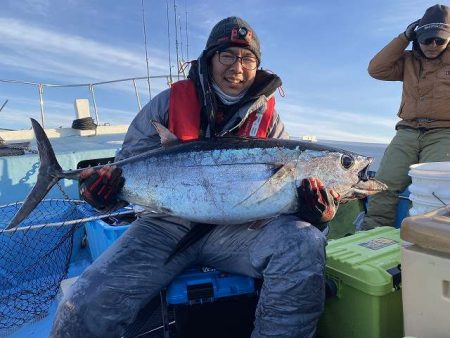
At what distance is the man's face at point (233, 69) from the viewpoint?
281cm

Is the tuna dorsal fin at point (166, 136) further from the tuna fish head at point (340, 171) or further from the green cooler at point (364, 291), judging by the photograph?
the green cooler at point (364, 291)

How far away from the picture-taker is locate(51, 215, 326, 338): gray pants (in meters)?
1.96

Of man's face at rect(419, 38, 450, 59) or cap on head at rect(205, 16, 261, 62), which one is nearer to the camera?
cap on head at rect(205, 16, 261, 62)

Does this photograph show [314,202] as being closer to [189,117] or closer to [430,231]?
[430,231]

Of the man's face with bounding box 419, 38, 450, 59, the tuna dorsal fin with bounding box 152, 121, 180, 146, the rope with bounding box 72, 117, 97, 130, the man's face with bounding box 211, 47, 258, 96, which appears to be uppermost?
the man's face with bounding box 419, 38, 450, 59

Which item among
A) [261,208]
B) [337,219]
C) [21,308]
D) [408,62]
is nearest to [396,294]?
[261,208]

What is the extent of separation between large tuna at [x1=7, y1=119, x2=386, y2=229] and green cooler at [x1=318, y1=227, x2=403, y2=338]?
1.15ft

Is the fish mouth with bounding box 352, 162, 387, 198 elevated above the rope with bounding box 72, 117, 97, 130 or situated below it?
below

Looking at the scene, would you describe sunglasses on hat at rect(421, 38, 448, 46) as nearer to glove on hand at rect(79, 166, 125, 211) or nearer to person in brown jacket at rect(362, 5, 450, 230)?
person in brown jacket at rect(362, 5, 450, 230)

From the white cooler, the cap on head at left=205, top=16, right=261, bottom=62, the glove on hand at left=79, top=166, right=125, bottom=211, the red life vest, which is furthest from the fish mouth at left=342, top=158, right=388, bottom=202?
the glove on hand at left=79, top=166, right=125, bottom=211

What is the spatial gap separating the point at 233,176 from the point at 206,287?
26.1 inches

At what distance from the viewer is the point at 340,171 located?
2.40 metres

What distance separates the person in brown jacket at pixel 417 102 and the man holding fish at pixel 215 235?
1746 millimetres

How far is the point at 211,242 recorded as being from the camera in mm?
2490
